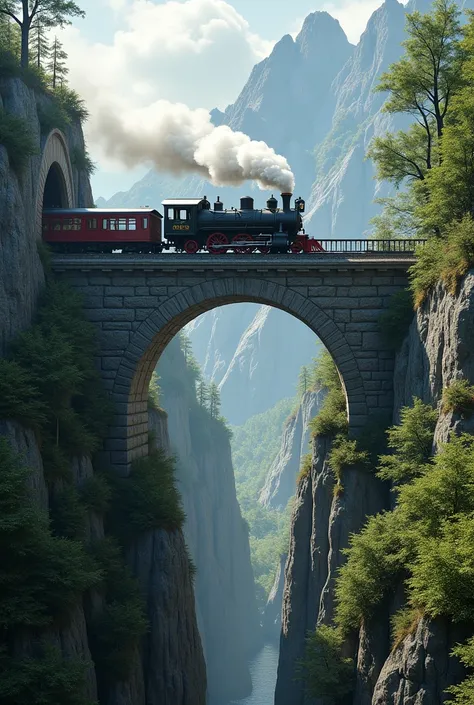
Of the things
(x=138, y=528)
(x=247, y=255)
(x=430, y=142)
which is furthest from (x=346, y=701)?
(x=430, y=142)

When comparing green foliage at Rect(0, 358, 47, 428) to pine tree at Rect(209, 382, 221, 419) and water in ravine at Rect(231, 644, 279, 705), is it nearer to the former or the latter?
water in ravine at Rect(231, 644, 279, 705)

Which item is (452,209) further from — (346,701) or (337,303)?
(346,701)

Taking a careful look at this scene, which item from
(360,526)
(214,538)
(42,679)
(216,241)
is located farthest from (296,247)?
(214,538)

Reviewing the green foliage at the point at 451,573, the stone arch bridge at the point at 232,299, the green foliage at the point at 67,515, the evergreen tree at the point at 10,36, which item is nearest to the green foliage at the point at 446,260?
the stone arch bridge at the point at 232,299

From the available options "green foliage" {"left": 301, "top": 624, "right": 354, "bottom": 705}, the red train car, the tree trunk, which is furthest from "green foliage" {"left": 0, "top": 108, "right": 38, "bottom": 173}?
"green foliage" {"left": 301, "top": 624, "right": 354, "bottom": 705}

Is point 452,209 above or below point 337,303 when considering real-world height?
above

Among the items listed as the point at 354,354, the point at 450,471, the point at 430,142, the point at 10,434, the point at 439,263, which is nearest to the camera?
the point at 450,471

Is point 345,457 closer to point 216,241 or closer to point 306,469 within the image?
point 306,469
